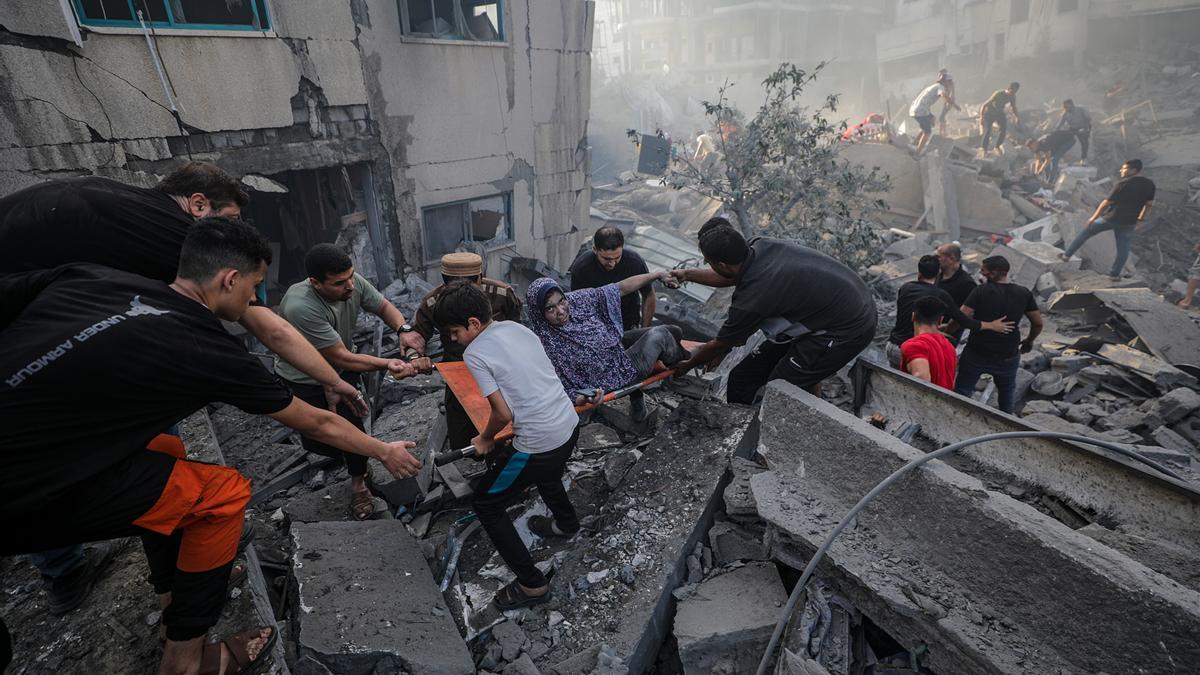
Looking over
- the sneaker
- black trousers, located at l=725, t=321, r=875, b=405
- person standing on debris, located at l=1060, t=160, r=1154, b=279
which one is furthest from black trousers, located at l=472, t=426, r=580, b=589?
person standing on debris, located at l=1060, t=160, r=1154, b=279

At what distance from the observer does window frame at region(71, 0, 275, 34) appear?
15.3ft

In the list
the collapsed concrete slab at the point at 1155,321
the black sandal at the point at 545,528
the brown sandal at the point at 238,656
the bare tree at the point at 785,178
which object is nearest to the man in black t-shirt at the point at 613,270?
the black sandal at the point at 545,528

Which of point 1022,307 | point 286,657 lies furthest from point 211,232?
point 1022,307

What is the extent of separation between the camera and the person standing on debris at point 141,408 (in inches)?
64.6

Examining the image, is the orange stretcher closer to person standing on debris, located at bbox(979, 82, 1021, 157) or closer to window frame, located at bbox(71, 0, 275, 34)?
window frame, located at bbox(71, 0, 275, 34)

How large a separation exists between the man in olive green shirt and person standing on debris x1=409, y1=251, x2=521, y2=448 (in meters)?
0.18

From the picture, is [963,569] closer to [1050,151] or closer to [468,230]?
[468,230]

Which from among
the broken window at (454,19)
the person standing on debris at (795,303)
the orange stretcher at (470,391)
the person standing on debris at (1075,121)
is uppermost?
the broken window at (454,19)

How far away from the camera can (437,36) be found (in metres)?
7.11

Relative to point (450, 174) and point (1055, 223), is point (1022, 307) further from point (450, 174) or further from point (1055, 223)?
point (1055, 223)

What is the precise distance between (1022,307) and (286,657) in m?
5.71

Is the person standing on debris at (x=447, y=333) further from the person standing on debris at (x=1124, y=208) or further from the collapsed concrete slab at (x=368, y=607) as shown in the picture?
the person standing on debris at (x=1124, y=208)

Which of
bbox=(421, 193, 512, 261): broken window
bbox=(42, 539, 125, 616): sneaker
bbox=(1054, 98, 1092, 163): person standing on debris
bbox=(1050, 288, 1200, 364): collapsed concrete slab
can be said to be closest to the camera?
bbox=(42, 539, 125, 616): sneaker

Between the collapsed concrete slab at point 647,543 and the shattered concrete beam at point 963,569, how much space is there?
523 millimetres
